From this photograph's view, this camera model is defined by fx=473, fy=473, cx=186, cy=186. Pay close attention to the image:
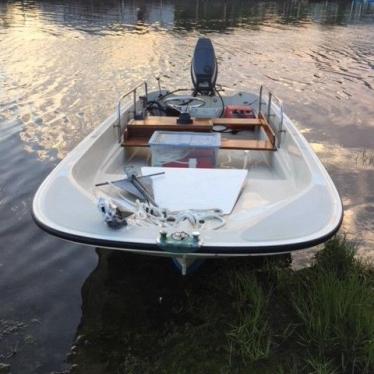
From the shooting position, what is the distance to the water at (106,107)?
4.33 meters

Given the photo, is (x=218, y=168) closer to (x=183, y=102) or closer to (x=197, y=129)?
(x=197, y=129)

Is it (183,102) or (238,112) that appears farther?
(183,102)

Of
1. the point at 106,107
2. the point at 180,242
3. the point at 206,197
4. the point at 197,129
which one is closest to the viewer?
the point at 180,242

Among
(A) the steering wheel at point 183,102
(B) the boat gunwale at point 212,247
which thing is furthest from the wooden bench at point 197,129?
(B) the boat gunwale at point 212,247

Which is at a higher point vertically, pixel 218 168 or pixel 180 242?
pixel 180 242

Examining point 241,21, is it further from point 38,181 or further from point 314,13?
point 38,181

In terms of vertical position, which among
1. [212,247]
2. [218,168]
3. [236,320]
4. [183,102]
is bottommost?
[236,320]

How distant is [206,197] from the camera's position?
4375 mm

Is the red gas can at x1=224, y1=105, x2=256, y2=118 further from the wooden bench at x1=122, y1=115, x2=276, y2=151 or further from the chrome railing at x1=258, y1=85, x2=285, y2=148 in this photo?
the wooden bench at x1=122, y1=115, x2=276, y2=151

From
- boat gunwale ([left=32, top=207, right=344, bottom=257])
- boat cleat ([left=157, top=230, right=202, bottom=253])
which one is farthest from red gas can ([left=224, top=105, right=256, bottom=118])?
boat cleat ([left=157, top=230, right=202, bottom=253])

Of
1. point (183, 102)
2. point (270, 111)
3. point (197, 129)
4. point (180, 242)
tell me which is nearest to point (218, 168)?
point (197, 129)

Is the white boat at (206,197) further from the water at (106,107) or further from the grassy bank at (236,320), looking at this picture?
the water at (106,107)

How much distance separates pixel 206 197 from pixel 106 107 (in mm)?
7307

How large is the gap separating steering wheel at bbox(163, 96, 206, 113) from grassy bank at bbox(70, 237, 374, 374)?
3.33m
